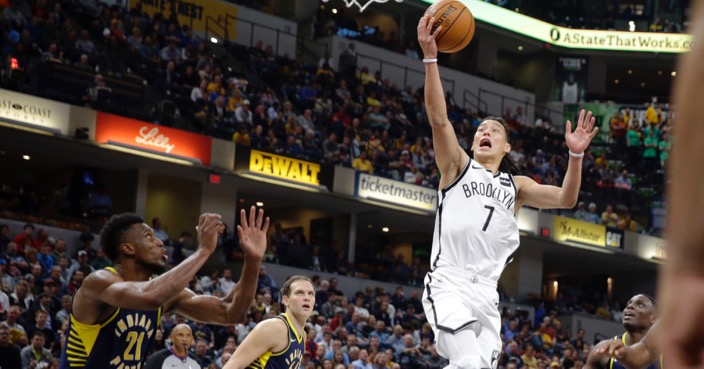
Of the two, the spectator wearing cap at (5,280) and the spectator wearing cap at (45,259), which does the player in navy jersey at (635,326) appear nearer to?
the spectator wearing cap at (5,280)

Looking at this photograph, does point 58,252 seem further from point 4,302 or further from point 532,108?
point 532,108

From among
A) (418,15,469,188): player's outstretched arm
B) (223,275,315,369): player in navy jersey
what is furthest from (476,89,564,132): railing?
(418,15,469,188): player's outstretched arm

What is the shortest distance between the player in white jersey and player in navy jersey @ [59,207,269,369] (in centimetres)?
116

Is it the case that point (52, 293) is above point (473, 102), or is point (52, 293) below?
below

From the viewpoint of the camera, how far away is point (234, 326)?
53.4ft

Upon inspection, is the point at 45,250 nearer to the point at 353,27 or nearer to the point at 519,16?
the point at 353,27

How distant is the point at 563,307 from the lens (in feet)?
101

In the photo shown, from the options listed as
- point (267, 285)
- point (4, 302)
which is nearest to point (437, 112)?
point (4, 302)

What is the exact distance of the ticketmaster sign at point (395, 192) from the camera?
82.4ft

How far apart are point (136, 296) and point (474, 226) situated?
82.6 inches

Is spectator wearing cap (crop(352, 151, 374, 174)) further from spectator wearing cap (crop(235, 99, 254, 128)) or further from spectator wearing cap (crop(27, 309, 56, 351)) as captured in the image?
spectator wearing cap (crop(27, 309, 56, 351))

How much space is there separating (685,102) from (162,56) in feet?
78.2

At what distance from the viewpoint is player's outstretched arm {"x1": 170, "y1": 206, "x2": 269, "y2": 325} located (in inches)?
216

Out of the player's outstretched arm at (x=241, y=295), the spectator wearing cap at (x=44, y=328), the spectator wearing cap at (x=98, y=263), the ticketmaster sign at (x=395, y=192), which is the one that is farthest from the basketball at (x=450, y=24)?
the ticketmaster sign at (x=395, y=192)
